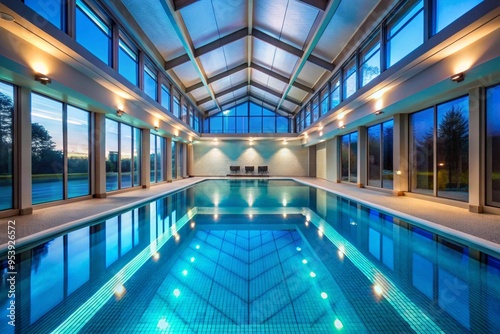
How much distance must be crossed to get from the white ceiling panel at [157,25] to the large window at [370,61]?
6.20 metres

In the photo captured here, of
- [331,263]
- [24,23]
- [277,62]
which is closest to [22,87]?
[24,23]

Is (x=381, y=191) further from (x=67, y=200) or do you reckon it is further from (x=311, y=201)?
(x=67, y=200)

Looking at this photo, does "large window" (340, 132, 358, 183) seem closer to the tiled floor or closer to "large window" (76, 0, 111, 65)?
the tiled floor

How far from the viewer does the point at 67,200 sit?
247 inches

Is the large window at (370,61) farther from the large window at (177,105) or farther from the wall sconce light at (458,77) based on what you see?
the large window at (177,105)

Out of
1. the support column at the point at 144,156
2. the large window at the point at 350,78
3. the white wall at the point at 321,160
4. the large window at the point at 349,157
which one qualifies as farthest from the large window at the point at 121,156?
the white wall at the point at 321,160

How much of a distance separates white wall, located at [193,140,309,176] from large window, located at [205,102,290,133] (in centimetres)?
92

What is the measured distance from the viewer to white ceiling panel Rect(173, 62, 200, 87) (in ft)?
35.8

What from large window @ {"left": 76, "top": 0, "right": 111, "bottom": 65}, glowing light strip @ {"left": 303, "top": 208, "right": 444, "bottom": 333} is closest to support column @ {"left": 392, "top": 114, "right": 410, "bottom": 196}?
glowing light strip @ {"left": 303, "top": 208, "right": 444, "bottom": 333}

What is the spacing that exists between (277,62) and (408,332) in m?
11.3

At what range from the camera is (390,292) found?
2.33 metres

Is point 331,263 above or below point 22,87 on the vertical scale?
below

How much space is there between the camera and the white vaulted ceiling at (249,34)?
677 centimetres

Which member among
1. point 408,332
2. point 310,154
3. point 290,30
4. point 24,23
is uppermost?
point 290,30
